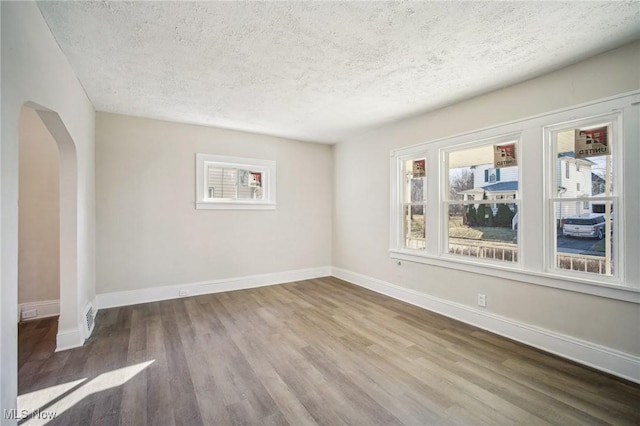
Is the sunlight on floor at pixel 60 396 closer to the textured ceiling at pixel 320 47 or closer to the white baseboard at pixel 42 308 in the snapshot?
the white baseboard at pixel 42 308

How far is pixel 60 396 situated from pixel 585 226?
448 cm

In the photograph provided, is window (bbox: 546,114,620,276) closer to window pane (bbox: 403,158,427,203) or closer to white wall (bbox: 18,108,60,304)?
window pane (bbox: 403,158,427,203)

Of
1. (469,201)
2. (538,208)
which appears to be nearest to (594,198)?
(538,208)

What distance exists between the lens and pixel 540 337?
264 centimetres

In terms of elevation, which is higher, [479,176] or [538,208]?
[479,176]

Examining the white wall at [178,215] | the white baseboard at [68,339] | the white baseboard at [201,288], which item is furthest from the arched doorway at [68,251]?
the white wall at [178,215]

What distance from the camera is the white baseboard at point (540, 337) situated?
220 cm

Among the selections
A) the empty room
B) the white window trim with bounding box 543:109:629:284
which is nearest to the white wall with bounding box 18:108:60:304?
the empty room

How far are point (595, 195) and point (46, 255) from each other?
6.06 m

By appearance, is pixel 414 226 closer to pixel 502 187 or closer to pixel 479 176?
pixel 479 176

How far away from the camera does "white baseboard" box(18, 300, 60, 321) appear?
3359 mm

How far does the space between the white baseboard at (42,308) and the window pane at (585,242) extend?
5.80 m

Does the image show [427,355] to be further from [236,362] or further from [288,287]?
[288,287]

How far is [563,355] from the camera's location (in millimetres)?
2498
